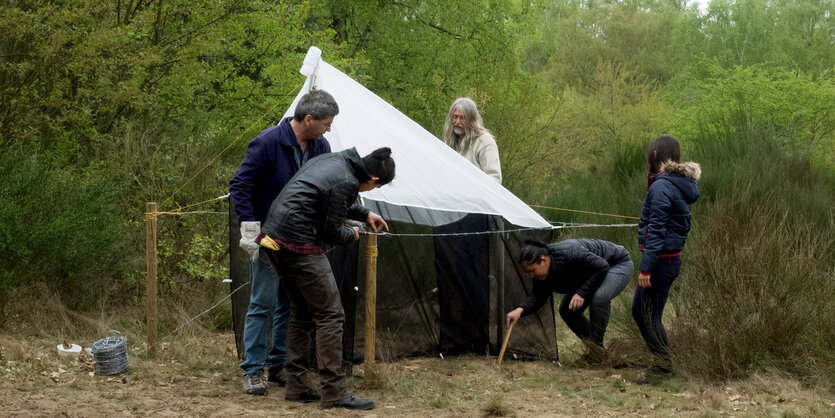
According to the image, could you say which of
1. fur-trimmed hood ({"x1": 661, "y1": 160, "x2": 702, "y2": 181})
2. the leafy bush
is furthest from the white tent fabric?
the leafy bush

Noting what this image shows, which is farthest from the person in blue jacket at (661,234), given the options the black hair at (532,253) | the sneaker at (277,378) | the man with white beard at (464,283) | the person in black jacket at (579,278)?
the sneaker at (277,378)

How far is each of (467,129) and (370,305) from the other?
1627 millimetres

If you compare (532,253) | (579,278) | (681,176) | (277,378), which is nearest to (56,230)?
(277,378)

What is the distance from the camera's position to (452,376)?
→ 507 cm

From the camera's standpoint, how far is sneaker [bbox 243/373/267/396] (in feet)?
14.8

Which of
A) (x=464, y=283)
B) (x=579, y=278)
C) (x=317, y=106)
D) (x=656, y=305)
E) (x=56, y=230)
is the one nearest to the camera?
(x=317, y=106)

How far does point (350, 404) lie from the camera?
13.9ft

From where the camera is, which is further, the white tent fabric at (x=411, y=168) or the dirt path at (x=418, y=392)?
the white tent fabric at (x=411, y=168)

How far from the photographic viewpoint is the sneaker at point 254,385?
4523 mm

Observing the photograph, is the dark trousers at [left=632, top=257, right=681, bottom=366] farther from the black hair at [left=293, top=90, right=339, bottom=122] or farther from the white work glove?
the white work glove

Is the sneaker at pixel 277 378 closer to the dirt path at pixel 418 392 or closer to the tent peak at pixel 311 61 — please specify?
the dirt path at pixel 418 392

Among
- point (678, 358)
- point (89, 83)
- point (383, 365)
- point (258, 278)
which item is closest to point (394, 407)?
point (383, 365)

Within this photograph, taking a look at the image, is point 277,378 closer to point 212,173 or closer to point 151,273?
point 151,273

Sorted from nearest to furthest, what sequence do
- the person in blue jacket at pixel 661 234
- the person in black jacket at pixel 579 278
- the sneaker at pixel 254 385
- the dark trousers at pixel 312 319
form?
1. the dark trousers at pixel 312 319
2. the sneaker at pixel 254 385
3. the person in blue jacket at pixel 661 234
4. the person in black jacket at pixel 579 278
